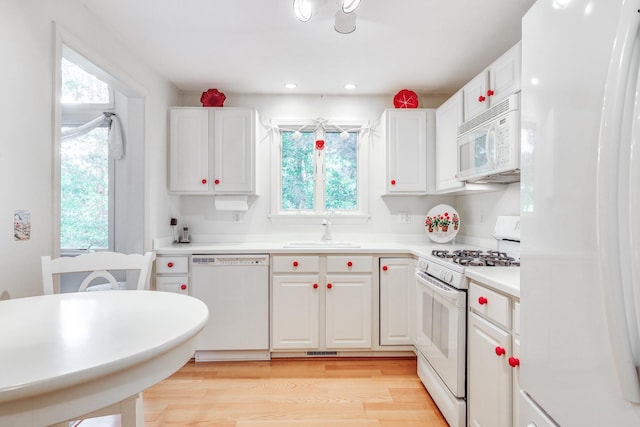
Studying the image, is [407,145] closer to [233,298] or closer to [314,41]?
[314,41]

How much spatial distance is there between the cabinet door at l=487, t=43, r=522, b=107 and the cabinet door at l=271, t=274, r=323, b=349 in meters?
1.86

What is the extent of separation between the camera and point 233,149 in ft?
9.88

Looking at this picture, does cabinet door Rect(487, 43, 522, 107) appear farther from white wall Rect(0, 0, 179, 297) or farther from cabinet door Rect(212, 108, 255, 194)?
white wall Rect(0, 0, 179, 297)

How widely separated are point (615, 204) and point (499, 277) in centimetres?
96

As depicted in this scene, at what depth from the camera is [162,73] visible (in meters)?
2.85

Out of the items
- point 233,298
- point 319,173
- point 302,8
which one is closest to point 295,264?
point 233,298

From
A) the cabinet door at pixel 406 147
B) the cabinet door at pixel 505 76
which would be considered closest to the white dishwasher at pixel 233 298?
the cabinet door at pixel 406 147

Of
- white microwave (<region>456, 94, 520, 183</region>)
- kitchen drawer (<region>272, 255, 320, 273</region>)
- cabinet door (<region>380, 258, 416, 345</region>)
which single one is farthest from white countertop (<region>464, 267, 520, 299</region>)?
kitchen drawer (<region>272, 255, 320, 273</region>)

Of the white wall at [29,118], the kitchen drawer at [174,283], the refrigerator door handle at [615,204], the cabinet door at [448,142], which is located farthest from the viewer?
the kitchen drawer at [174,283]

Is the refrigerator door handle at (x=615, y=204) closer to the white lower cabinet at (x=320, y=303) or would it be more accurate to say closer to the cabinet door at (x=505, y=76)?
the cabinet door at (x=505, y=76)

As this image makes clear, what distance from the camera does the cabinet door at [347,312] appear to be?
2.75 metres

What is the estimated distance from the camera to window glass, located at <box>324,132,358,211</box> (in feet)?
11.1

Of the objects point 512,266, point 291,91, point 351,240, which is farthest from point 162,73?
point 512,266

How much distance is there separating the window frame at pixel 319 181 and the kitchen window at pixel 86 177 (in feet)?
5.13
